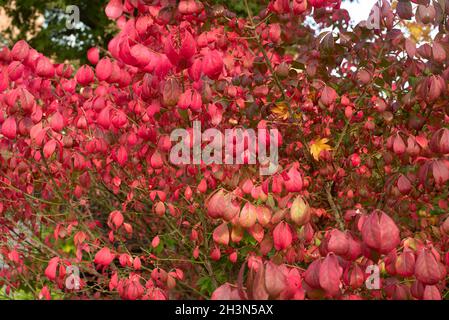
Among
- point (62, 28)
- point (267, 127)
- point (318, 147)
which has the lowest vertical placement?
point (62, 28)

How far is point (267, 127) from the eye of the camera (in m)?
2.31

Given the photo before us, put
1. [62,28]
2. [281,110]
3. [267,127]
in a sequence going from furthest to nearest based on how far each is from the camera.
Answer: [62,28] → [281,110] → [267,127]

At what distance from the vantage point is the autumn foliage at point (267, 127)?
1.47 m

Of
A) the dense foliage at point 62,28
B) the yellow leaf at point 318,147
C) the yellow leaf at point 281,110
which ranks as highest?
the yellow leaf at point 281,110

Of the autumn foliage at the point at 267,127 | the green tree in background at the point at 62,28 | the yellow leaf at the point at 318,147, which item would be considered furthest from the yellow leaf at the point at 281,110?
the green tree in background at the point at 62,28

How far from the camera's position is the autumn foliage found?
1.47 meters

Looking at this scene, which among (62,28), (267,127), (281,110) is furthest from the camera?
(62,28)

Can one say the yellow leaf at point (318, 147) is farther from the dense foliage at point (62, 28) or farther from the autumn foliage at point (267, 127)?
the dense foliage at point (62, 28)

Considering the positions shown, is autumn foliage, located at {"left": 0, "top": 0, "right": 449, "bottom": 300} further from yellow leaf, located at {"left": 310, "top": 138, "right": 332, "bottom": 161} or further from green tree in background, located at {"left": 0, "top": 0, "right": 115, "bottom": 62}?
green tree in background, located at {"left": 0, "top": 0, "right": 115, "bottom": 62}

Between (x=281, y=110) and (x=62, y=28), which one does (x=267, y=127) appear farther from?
(x=62, y=28)

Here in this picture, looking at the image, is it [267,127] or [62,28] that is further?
[62,28]

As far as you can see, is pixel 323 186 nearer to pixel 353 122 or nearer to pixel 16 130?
pixel 353 122

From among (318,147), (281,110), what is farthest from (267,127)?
(318,147)

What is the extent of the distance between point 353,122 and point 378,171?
0.37 m
